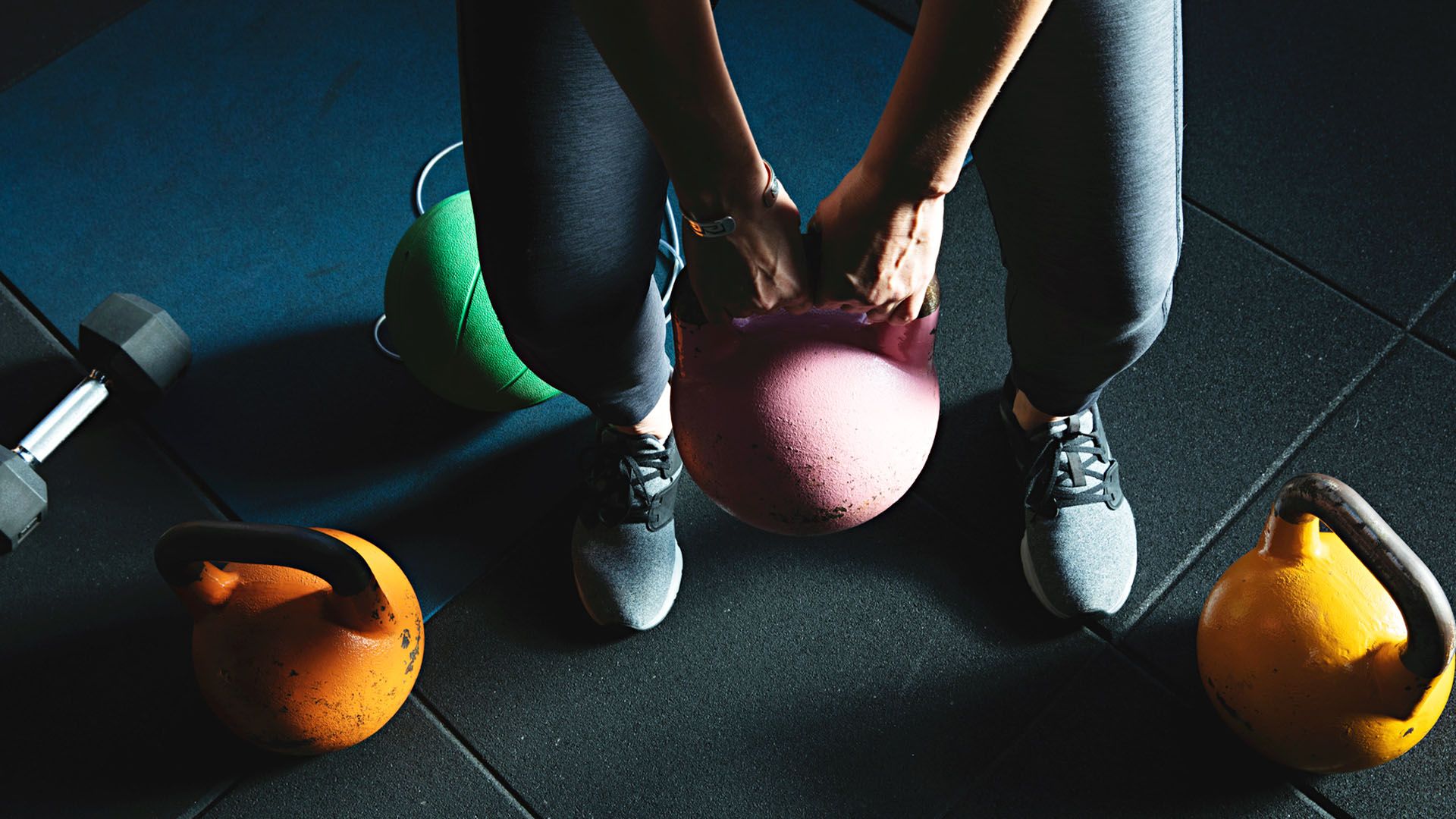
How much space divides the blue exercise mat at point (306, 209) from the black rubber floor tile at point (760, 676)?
0.16m

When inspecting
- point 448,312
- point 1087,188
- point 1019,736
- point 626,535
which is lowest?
point 1019,736

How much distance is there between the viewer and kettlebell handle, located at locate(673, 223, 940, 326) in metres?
1.10

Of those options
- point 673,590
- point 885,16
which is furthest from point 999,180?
point 885,16

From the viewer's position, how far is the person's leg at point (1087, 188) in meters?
1.02

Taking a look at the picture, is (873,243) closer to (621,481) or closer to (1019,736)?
(621,481)

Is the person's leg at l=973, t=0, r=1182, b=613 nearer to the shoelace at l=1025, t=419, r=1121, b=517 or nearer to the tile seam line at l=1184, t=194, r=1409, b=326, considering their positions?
the shoelace at l=1025, t=419, r=1121, b=517

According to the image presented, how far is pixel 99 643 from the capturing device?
5.70 ft

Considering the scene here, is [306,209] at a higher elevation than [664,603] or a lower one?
higher

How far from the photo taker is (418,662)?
5.38 ft

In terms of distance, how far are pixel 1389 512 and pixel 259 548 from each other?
1.72 meters

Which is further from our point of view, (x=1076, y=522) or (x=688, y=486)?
(x=688, y=486)

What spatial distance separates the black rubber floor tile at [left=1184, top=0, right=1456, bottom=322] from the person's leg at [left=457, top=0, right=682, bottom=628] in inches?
52.4

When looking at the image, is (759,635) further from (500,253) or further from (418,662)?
(500,253)

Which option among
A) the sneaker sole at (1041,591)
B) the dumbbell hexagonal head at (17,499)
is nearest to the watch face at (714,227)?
the sneaker sole at (1041,591)
